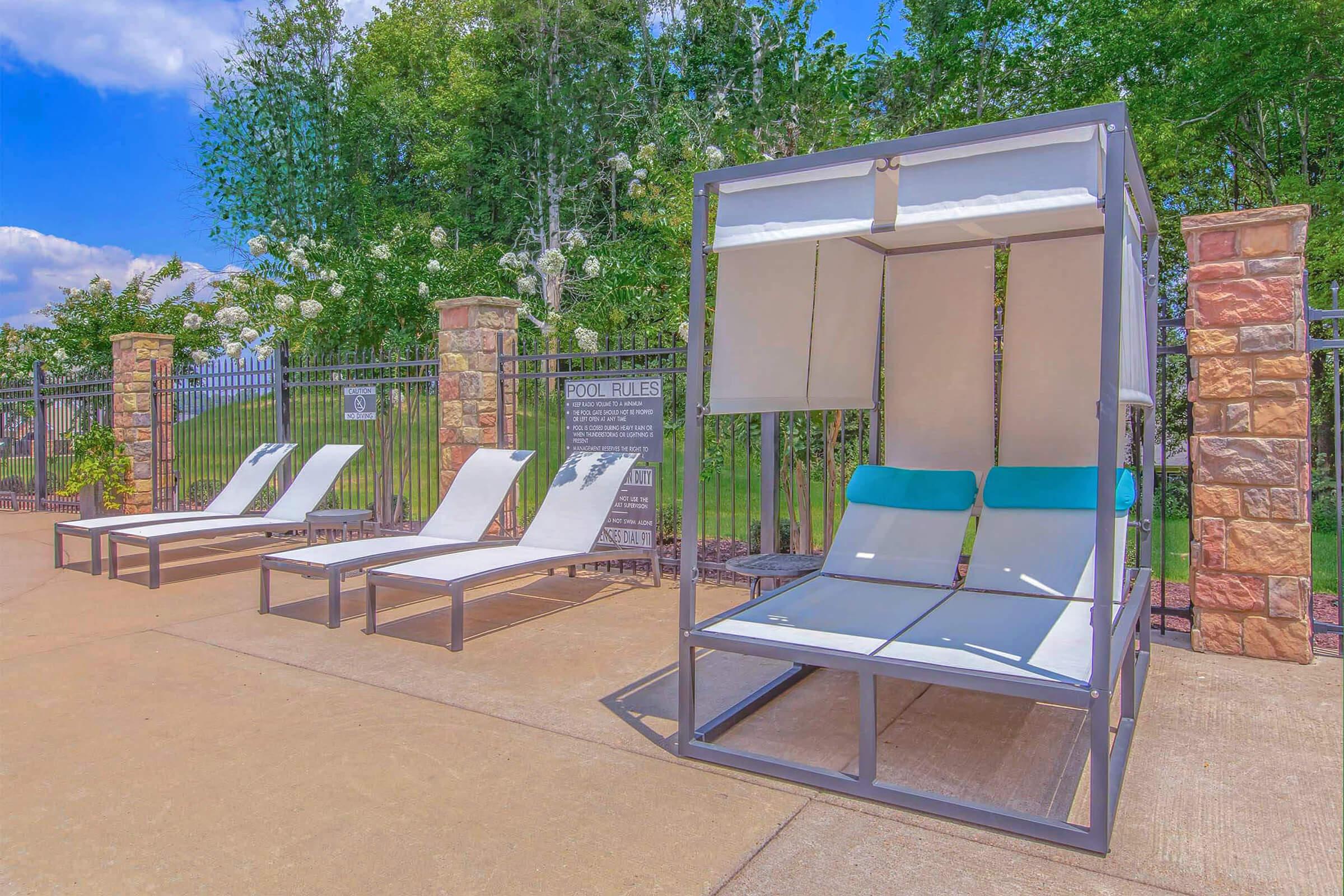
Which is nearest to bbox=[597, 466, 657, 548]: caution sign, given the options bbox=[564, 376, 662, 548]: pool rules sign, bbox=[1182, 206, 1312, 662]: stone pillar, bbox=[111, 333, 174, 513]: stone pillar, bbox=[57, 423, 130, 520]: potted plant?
bbox=[564, 376, 662, 548]: pool rules sign

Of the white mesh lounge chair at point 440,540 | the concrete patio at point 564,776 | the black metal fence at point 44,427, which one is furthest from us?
the black metal fence at point 44,427

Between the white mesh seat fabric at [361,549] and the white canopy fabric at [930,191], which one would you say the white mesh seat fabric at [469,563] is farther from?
the white canopy fabric at [930,191]

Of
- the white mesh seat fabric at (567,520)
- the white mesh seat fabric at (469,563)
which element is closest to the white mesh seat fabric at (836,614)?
the white mesh seat fabric at (469,563)

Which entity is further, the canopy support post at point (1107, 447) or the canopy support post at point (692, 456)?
the canopy support post at point (692, 456)

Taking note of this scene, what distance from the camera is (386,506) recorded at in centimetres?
883

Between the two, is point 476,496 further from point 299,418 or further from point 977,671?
point 977,671

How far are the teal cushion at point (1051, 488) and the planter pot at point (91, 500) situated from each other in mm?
10979

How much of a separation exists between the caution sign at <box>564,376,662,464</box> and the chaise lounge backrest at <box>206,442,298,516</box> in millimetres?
3300

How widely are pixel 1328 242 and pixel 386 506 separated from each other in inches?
487

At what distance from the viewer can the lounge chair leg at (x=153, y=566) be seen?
666cm

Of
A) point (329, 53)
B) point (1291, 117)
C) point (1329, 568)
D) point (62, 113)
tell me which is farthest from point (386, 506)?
point (329, 53)

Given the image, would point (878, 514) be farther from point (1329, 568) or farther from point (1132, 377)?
point (1329, 568)

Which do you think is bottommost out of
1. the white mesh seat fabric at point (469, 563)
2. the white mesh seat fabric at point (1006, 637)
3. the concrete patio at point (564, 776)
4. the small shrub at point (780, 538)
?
the concrete patio at point (564, 776)

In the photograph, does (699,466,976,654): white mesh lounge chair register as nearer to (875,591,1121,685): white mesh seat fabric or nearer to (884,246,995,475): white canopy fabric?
(875,591,1121,685): white mesh seat fabric
